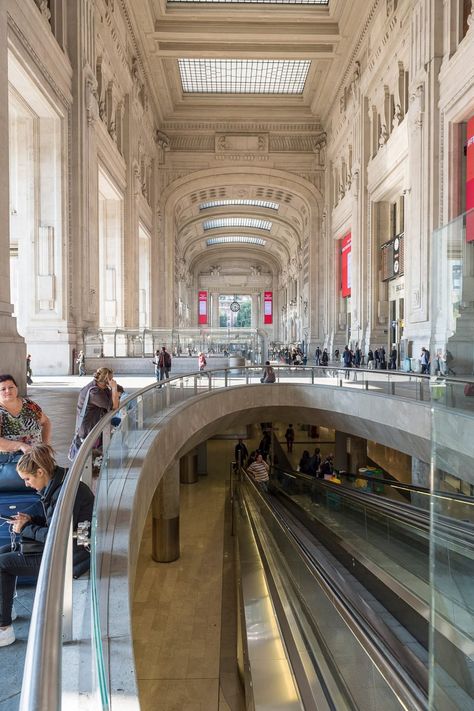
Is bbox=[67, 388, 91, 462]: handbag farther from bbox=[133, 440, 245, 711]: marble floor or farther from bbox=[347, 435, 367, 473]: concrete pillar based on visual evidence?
bbox=[347, 435, 367, 473]: concrete pillar

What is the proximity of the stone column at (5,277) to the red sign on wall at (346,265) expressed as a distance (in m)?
18.6

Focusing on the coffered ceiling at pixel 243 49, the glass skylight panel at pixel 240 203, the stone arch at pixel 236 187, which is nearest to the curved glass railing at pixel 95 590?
the coffered ceiling at pixel 243 49

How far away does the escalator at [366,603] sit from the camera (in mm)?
3418

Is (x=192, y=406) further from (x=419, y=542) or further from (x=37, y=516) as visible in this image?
(x=37, y=516)

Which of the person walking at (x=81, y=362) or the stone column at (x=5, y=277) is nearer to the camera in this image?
the stone column at (x=5, y=277)

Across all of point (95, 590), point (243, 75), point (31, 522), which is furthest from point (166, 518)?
point (243, 75)

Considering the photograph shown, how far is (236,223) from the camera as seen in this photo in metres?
45.9

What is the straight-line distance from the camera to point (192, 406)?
28.6ft

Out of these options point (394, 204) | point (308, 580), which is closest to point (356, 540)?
point (308, 580)

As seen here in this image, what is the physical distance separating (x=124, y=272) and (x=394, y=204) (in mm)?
11833

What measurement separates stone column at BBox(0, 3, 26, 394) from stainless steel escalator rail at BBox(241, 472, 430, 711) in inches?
237

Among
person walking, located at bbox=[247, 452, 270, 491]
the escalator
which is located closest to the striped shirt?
person walking, located at bbox=[247, 452, 270, 491]

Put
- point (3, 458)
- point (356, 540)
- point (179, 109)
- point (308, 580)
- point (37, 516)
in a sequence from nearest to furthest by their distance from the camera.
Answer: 1. point (37, 516)
2. point (3, 458)
3. point (308, 580)
4. point (356, 540)
5. point (179, 109)

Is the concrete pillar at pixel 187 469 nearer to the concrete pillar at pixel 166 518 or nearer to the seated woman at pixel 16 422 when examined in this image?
the concrete pillar at pixel 166 518
